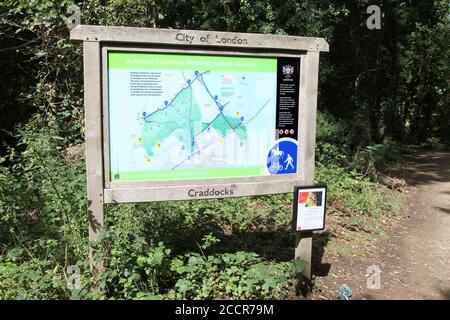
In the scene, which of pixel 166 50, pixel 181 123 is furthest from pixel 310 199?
pixel 166 50

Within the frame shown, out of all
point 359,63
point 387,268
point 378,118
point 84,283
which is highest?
point 359,63

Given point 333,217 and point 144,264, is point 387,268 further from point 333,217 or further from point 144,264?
point 144,264

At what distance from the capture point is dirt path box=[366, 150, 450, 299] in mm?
4984

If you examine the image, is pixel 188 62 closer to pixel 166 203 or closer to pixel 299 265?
pixel 299 265

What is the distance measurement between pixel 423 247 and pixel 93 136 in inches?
184

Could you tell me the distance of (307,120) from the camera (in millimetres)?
4453

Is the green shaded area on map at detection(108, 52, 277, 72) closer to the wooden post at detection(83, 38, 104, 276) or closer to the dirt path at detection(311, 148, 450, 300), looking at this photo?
the wooden post at detection(83, 38, 104, 276)

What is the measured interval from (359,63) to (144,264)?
43.0 feet

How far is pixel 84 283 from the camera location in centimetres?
382

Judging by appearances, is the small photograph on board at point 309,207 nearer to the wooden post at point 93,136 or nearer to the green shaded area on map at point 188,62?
the green shaded area on map at point 188,62

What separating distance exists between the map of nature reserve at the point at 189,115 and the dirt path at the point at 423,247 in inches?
83.0

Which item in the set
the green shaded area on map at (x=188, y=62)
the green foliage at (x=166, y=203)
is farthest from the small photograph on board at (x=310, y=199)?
the green shaded area on map at (x=188, y=62)

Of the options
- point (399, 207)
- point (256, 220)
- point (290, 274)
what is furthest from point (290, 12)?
point (290, 274)
